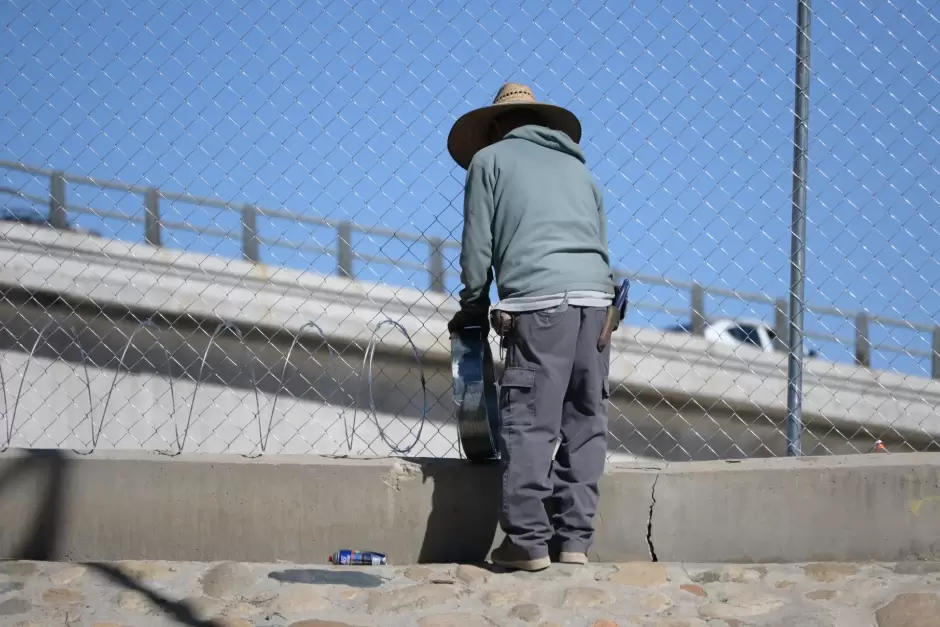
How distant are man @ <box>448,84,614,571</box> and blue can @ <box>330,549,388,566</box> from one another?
0.46m

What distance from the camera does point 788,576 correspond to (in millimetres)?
3607

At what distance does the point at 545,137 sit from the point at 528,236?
432 millimetres

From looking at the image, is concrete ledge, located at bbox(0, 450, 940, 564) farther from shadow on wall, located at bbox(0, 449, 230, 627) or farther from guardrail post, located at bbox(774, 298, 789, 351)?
guardrail post, located at bbox(774, 298, 789, 351)

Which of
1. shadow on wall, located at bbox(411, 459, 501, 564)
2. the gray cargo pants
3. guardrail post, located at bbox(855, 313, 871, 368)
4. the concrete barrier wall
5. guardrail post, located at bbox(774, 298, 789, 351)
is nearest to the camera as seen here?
the gray cargo pants

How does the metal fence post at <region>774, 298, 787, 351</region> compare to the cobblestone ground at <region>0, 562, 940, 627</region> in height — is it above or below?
above

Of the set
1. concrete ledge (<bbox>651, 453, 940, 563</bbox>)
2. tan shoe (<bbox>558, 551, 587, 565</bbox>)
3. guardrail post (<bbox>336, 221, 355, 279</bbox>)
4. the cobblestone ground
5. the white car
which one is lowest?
the cobblestone ground

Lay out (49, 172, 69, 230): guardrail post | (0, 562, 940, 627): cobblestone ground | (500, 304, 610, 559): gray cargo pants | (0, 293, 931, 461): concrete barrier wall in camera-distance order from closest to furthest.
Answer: (0, 562, 940, 627): cobblestone ground → (500, 304, 610, 559): gray cargo pants → (49, 172, 69, 230): guardrail post → (0, 293, 931, 461): concrete barrier wall

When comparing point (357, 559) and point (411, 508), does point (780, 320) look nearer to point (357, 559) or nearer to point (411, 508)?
point (411, 508)

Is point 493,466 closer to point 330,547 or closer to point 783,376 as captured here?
point 330,547

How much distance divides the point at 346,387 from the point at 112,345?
167 centimetres

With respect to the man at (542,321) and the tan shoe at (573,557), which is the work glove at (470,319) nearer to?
the man at (542,321)

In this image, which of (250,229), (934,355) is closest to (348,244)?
(250,229)

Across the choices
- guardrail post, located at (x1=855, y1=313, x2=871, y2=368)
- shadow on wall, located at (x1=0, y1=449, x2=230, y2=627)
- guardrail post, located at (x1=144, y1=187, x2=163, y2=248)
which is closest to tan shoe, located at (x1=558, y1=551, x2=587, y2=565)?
guardrail post, located at (x1=855, y1=313, x2=871, y2=368)

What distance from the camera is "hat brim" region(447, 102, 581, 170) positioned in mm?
3896
